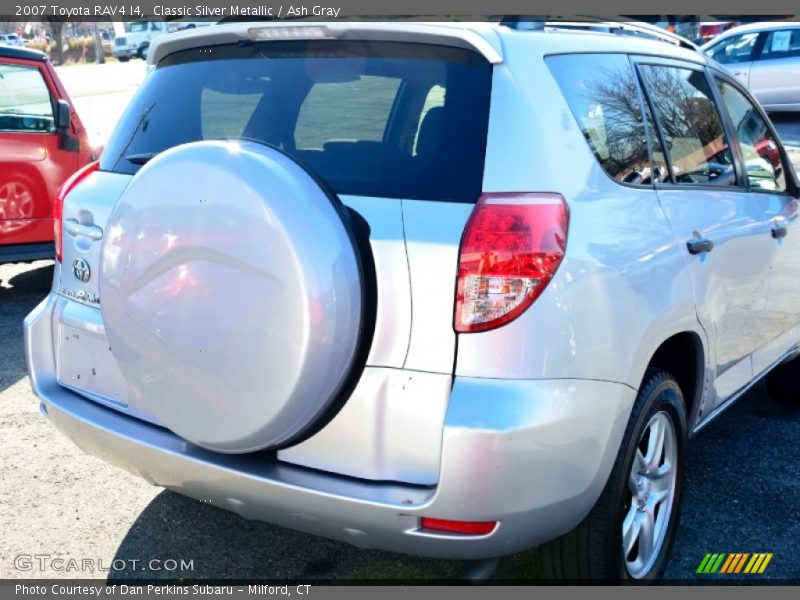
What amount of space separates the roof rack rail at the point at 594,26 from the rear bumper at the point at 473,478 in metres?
1.13

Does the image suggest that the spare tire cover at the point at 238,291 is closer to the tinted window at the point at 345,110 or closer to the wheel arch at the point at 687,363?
the tinted window at the point at 345,110

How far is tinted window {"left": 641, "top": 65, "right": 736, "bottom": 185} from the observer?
10.7ft

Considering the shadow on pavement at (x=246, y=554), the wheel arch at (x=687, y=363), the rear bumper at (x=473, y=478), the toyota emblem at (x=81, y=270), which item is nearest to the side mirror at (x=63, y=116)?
the shadow on pavement at (x=246, y=554)

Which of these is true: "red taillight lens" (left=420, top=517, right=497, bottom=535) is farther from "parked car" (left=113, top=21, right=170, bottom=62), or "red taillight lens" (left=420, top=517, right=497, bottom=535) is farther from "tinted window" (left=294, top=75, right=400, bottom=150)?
"parked car" (left=113, top=21, right=170, bottom=62)

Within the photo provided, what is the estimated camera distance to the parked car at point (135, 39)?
152 feet

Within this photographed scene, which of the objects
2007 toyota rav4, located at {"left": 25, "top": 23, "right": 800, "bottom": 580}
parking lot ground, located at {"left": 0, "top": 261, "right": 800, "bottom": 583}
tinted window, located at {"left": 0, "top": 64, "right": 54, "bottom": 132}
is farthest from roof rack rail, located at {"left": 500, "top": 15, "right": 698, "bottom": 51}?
tinted window, located at {"left": 0, "top": 64, "right": 54, "bottom": 132}

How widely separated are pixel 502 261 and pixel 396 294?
0.28 m

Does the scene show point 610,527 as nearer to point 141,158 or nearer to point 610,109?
point 610,109

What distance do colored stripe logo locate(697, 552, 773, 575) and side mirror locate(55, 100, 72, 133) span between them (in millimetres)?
5489

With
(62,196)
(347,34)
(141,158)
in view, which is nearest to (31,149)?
(62,196)

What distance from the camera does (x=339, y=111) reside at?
287cm

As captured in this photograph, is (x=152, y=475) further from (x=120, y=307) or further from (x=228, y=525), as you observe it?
(x=228, y=525)

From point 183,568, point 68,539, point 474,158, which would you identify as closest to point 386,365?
point 474,158

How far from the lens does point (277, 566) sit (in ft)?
10.8
